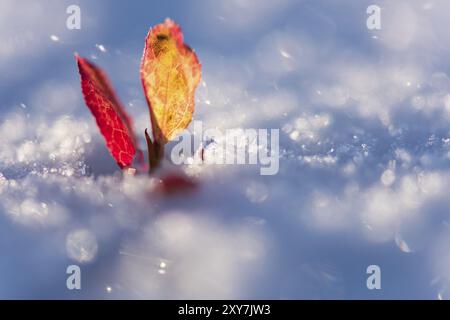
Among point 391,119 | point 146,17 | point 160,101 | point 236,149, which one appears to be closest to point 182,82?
point 160,101

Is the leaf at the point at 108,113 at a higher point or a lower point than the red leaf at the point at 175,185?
higher

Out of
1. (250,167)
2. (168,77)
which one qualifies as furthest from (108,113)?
(250,167)

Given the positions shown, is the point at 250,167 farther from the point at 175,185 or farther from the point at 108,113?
the point at 108,113

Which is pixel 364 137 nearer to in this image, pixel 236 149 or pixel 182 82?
pixel 236 149

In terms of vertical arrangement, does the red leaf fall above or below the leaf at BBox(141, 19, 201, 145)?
below

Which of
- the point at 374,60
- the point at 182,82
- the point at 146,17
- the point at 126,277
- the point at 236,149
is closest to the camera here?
the point at 126,277
